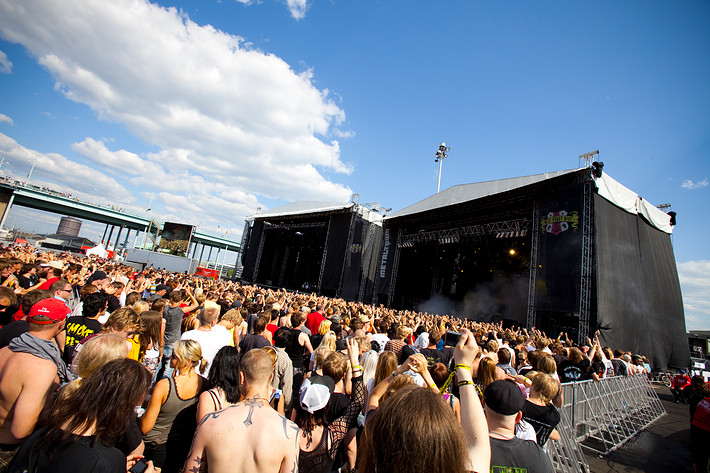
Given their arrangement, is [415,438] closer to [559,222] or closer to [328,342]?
[328,342]

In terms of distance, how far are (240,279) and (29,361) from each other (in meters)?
30.3

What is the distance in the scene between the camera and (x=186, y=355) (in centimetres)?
241

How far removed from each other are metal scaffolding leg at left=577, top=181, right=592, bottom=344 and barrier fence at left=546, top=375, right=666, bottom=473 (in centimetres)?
273

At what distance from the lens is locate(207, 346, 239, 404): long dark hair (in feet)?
7.39

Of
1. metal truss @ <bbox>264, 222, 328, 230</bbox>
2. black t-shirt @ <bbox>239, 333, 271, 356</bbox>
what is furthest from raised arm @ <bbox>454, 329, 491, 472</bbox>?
metal truss @ <bbox>264, 222, 328, 230</bbox>

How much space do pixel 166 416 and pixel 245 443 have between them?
1174 mm

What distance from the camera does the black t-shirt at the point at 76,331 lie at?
323 centimetres

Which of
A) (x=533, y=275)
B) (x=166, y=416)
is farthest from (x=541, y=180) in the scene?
(x=166, y=416)

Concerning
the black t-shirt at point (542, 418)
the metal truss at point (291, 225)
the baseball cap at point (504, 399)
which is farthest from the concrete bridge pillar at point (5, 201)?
the black t-shirt at point (542, 418)

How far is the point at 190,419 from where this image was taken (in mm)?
2326

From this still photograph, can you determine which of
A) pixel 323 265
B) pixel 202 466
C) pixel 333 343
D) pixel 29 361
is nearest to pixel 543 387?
pixel 333 343

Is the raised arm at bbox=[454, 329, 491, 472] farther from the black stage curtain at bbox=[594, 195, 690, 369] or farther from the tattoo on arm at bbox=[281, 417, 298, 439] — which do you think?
the black stage curtain at bbox=[594, 195, 690, 369]

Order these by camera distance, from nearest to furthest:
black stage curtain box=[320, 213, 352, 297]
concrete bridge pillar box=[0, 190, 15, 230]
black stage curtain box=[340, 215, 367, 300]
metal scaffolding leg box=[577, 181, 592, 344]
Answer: metal scaffolding leg box=[577, 181, 592, 344]
black stage curtain box=[340, 215, 367, 300]
black stage curtain box=[320, 213, 352, 297]
concrete bridge pillar box=[0, 190, 15, 230]

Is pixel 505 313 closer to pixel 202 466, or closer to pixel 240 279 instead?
pixel 202 466
